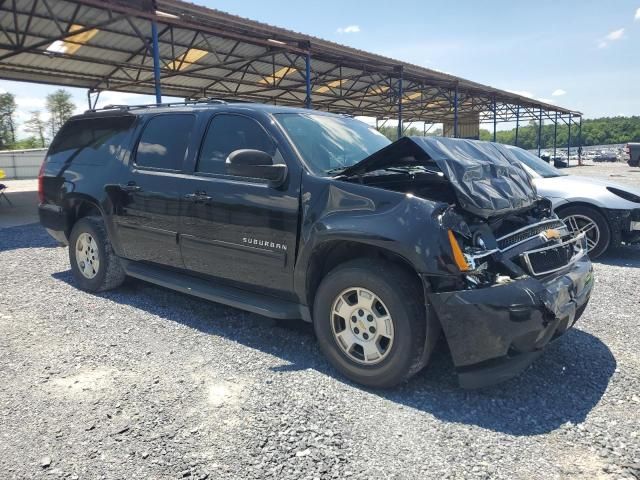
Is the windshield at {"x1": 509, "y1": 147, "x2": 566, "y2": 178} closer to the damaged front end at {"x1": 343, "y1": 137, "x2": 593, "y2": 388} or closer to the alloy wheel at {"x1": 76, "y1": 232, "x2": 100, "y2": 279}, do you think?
the damaged front end at {"x1": 343, "y1": 137, "x2": 593, "y2": 388}

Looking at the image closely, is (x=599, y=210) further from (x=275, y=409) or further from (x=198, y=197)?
(x=275, y=409)

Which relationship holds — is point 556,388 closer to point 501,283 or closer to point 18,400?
point 501,283

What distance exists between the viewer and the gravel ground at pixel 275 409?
88.8 inches

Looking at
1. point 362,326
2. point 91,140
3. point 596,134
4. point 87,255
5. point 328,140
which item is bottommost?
point 362,326

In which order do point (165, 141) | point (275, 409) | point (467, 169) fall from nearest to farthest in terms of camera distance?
point (275, 409) → point (467, 169) → point (165, 141)

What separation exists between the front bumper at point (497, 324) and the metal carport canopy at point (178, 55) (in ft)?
31.9

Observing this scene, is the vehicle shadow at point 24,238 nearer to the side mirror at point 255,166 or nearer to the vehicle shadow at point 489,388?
the vehicle shadow at point 489,388

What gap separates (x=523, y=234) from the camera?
124 inches

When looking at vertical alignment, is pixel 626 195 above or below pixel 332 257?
above

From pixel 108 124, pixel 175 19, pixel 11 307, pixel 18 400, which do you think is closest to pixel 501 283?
pixel 18 400

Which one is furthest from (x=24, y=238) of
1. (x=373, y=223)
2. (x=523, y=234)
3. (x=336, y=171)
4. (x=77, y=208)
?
(x=523, y=234)

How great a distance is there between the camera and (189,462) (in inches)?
89.6

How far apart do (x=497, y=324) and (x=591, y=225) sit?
4426 mm

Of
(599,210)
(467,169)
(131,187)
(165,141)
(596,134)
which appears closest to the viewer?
(467,169)
